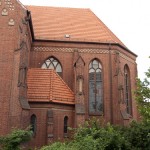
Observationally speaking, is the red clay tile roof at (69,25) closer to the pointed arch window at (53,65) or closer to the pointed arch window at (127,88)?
the pointed arch window at (53,65)

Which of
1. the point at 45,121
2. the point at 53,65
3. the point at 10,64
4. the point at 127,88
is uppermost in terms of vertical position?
the point at 53,65

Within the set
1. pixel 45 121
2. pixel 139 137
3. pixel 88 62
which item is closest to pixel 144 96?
pixel 139 137

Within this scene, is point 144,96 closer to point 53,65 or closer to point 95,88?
point 95,88

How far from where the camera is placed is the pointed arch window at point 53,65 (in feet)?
83.1

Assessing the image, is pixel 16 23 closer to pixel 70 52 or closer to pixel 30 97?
pixel 30 97

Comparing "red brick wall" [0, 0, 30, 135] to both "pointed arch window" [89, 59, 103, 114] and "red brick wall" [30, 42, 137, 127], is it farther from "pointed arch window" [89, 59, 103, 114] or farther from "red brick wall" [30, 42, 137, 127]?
"pointed arch window" [89, 59, 103, 114]

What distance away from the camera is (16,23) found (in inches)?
778

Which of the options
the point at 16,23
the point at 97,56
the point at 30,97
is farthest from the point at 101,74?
the point at 16,23

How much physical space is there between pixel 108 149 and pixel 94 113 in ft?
33.0

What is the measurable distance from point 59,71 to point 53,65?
78 centimetres

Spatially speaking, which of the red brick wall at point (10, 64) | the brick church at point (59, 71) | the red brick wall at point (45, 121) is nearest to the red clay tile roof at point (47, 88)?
the brick church at point (59, 71)

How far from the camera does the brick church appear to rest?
18.8 meters

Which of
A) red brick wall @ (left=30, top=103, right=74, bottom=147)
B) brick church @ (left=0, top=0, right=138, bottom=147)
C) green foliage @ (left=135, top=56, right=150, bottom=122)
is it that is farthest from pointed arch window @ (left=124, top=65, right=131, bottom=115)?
green foliage @ (left=135, top=56, right=150, bottom=122)

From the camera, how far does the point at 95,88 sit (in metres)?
25.1
